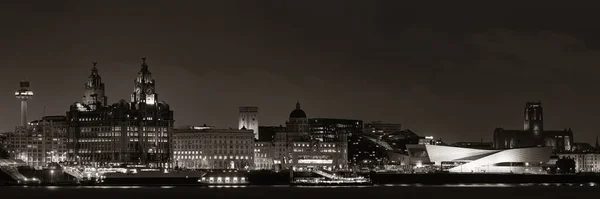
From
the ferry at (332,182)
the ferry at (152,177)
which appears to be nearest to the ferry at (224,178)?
the ferry at (152,177)

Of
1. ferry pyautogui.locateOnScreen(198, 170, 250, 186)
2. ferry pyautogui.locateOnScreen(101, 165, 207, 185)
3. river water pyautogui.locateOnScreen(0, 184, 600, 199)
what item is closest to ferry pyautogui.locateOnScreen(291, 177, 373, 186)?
ferry pyautogui.locateOnScreen(198, 170, 250, 186)

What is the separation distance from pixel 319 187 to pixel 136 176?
115 feet

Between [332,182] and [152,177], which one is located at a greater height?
[152,177]

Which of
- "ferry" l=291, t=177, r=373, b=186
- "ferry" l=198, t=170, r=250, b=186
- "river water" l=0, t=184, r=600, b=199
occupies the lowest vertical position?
"river water" l=0, t=184, r=600, b=199

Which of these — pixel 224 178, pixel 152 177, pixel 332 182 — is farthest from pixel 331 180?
pixel 152 177

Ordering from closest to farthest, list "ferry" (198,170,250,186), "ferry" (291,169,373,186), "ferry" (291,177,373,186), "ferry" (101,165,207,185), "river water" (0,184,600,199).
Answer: "river water" (0,184,600,199) → "ferry" (291,177,373,186) → "ferry" (291,169,373,186) → "ferry" (198,170,250,186) → "ferry" (101,165,207,185)

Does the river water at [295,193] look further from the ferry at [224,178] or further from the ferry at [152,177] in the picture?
the ferry at [152,177]

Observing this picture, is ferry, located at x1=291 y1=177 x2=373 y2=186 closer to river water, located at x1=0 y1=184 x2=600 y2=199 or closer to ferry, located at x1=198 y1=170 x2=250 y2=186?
ferry, located at x1=198 y1=170 x2=250 y2=186

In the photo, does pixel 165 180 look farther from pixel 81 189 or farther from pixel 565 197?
pixel 565 197

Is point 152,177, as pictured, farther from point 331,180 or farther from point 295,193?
point 295,193

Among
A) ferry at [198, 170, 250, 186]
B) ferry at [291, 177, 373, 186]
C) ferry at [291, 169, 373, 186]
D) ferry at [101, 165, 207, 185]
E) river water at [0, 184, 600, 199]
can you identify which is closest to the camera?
river water at [0, 184, 600, 199]

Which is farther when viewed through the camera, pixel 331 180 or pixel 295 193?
pixel 331 180

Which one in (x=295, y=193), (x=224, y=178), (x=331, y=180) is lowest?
(x=295, y=193)

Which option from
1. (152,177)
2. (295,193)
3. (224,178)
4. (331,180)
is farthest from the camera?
(152,177)
